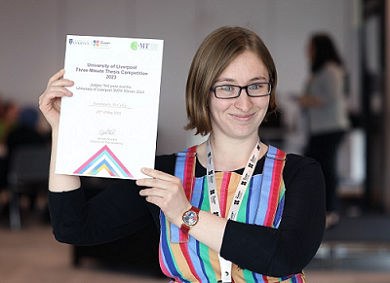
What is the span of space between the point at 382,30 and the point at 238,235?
5982 mm

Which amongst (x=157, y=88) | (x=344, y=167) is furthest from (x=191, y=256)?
(x=344, y=167)

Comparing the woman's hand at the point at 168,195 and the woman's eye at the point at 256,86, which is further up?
the woman's eye at the point at 256,86

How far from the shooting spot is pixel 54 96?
63.9 inches

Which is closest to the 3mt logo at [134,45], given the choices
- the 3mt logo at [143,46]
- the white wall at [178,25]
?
the 3mt logo at [143,46]

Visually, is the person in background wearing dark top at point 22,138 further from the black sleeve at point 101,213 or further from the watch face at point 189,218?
the watch face at point 189,218

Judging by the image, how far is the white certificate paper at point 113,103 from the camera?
161 cm

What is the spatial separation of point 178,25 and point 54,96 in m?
7.03

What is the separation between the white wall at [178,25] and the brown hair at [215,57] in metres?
6.54

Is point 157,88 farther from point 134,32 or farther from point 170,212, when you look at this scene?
point 134,32

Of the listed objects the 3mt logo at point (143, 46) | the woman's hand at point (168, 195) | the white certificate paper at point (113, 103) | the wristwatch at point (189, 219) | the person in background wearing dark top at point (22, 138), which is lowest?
the person in background wearing dark top at point (22, 138)

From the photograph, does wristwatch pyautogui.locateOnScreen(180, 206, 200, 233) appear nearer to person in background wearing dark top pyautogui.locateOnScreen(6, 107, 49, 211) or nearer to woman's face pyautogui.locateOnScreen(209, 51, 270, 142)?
woman's face pyautogui.locateOnScreen(209, 51, 270, 142)

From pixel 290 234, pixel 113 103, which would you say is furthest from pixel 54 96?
pixel 290 234

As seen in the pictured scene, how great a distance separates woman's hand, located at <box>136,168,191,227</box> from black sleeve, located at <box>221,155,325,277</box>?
13 centimetres

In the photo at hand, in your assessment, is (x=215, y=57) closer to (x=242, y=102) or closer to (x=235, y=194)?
(x=242, y=102)
